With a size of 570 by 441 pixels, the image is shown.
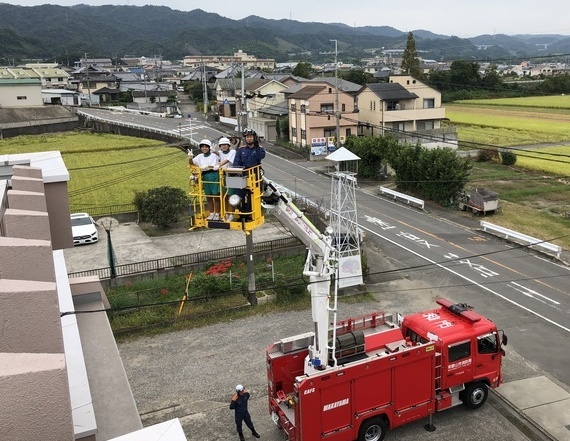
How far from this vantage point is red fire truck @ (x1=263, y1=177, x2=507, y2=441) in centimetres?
1010

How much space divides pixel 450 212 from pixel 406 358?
20.9 meters

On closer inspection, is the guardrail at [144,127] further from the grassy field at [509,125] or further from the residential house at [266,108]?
the grassy field at [509,125]

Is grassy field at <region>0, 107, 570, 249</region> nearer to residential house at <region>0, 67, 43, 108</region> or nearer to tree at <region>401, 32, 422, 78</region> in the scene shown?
residential house at <region>0, 67, 43, 108</region>

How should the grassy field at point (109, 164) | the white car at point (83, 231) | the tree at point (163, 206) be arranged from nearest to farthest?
the white car at point (83, 231) < the tree at point (163, 206) < the grassy field at point (109, 164)

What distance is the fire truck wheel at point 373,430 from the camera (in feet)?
35.8

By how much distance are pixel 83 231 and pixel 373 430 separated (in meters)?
18.6

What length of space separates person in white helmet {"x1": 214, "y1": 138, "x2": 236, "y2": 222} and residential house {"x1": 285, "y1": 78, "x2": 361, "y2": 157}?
37.5 meters

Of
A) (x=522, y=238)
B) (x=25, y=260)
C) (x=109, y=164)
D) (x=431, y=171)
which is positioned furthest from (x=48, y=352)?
(x=109, y=164)

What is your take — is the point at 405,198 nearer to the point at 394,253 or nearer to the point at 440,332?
the point at 394,253

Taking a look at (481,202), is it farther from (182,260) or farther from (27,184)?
(27,184)

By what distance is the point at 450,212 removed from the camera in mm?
30344

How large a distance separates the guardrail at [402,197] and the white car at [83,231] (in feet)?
59.7

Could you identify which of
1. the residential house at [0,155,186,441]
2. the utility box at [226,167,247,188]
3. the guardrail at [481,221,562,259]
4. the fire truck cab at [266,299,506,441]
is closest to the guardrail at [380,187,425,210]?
the guardrail at [481,221,562,259]

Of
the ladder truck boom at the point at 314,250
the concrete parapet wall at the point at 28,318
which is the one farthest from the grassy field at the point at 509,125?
the concrete parapet wall at the point at 28,318
